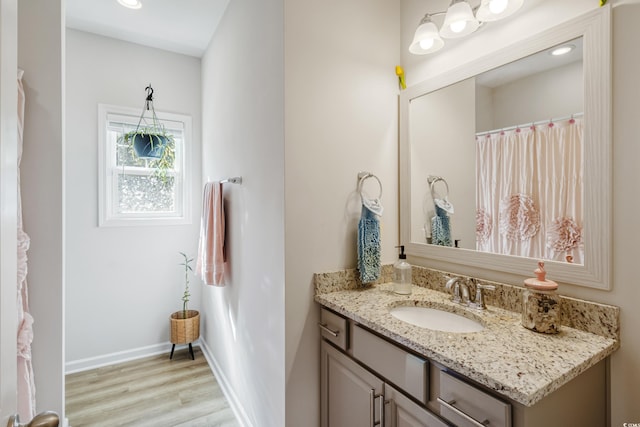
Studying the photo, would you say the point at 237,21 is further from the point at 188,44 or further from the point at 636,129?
the point at 636,129

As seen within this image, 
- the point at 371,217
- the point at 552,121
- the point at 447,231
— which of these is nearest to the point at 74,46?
the point at 371,217

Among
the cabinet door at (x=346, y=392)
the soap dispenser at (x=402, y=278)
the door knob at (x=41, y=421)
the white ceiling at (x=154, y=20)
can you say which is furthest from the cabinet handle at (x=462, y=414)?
the white ceiling at (x=154, y=20)

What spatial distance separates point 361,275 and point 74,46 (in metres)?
2.86

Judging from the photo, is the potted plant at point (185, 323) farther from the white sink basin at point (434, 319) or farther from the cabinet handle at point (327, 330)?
the white sink basin at point (434, 319)

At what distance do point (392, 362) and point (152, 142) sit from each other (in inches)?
100

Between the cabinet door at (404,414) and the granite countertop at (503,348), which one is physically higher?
the granite countertop at (503,348)

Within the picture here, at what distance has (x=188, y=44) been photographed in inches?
106

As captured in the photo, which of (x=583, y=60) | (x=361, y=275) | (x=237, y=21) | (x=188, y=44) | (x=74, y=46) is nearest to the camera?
(x=583, y=60)

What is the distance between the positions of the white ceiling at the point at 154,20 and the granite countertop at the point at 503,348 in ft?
7.49

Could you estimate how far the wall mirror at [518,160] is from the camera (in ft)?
3.44

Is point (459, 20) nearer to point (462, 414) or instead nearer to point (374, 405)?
point (462, 414)

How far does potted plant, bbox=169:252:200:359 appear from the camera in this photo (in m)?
2.65

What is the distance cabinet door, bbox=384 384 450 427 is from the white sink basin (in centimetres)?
31

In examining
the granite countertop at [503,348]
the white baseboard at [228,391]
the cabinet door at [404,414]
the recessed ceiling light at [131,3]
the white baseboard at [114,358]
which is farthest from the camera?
the white baseboard at [114,358]
